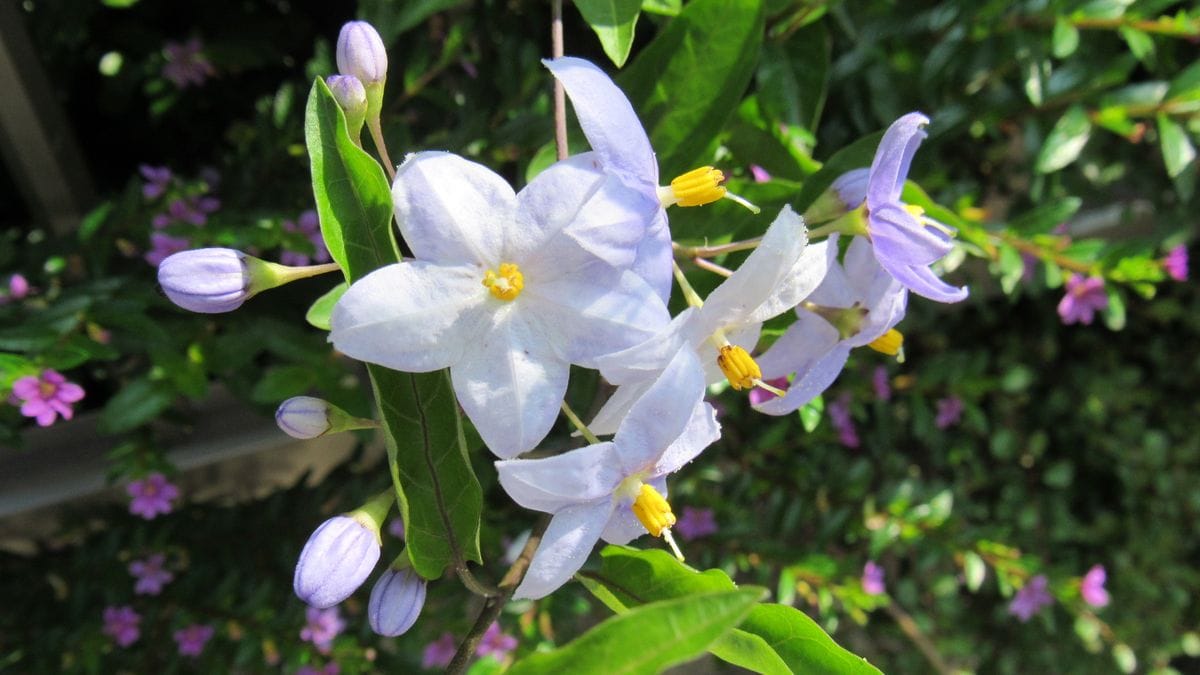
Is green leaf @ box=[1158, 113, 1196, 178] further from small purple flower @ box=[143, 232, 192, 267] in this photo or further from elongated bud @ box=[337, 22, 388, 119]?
small purple flower @ box=[143, 232, 192, 267]

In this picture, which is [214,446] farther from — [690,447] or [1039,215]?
[1039,215]

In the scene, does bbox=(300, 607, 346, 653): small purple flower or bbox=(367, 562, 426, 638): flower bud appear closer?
bbox=(367, 562, 426, 638): flower bud

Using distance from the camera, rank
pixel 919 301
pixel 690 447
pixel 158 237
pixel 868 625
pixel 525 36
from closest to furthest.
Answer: pixel 690 447 < pixel 158 237 < pixel 525 36 < pixel 919 301 < pixel 868 625

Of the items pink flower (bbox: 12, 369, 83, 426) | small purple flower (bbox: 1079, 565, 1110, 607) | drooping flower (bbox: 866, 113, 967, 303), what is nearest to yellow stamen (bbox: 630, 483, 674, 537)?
drooping flower (bbox: 866, 113, 967, 303)

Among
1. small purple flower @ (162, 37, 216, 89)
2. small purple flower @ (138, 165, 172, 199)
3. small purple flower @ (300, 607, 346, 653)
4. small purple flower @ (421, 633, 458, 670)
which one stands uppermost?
small purple flower @ (162, 37, 216, 89)

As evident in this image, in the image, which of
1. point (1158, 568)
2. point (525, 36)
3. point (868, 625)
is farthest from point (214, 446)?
point (1158, 568)

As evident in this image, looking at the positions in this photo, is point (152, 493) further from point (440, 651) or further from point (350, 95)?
point (350, 95)
